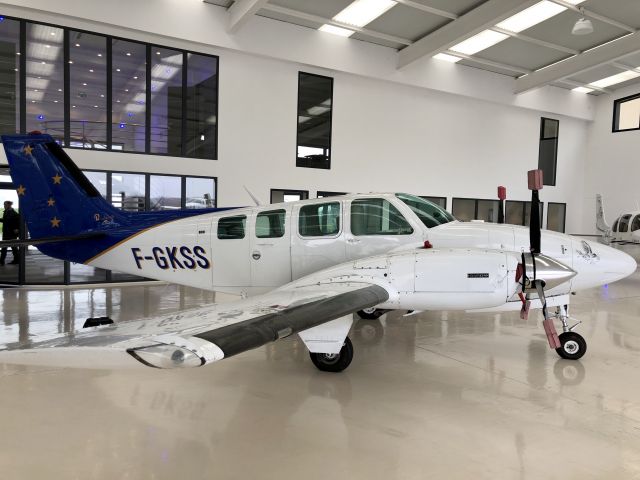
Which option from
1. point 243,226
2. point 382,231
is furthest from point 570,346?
point 243,226

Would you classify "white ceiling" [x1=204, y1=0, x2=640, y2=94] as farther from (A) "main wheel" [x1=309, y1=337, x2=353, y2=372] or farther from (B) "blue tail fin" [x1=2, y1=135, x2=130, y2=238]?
(A) "main wheel" [x1=309, y1=337, x2=353, y2=372]

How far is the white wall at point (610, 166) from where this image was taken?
18.4 m

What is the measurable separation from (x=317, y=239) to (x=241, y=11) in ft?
26.2

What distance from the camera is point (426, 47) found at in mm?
13508

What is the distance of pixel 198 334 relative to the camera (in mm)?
2752

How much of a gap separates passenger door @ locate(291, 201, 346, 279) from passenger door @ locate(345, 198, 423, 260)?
15cm

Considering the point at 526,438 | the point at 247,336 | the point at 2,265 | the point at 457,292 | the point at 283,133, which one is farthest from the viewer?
the point at 283,133

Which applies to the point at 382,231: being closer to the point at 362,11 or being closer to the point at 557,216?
the point at 362,11

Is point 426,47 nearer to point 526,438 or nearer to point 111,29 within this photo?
point 111,29

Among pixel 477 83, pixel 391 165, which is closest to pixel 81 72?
pixel 391 165

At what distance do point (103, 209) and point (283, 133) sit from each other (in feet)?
24.1

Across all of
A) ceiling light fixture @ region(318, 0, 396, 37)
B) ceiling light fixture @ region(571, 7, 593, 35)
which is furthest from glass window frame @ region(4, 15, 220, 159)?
ceiling light fixture @ region(571, 7, 593, 35)

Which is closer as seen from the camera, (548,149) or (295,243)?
(295,243)

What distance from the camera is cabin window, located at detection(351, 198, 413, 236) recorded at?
19.8ft
